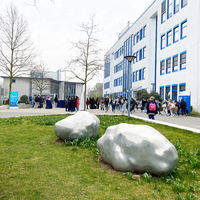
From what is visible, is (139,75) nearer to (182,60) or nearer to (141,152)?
(182,60)

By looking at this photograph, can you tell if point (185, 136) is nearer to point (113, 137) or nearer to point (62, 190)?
point (113, 137)

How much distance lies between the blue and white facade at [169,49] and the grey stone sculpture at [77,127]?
17875 mm

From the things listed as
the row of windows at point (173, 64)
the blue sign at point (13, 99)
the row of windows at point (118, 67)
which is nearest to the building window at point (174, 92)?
the row of windows at point (173, 64)

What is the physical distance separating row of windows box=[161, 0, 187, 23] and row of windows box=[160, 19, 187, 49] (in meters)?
2.08

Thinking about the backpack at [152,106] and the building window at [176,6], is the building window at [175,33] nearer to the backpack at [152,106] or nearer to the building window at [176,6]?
the building window at [176,6]

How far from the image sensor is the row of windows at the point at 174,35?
2494 centimetres

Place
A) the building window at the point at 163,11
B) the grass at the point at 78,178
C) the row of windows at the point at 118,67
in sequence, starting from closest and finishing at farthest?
the grass at the point at 78,178 < the building window at the point at 163,11 < the row of windows at the point at 118,67

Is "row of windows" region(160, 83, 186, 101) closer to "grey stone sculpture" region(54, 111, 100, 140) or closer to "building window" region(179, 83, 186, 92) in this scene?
"building window" region(179, 83, 186, 92)

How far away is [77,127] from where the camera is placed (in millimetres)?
6668

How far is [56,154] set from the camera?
557 cm

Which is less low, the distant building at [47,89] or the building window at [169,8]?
the building window at [169,8]

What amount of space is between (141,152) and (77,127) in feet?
9.80

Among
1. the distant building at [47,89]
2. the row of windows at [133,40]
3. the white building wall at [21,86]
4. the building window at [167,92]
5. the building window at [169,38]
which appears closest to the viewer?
the building window at [167,92]

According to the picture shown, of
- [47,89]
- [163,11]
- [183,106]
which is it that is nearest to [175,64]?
[183,106]
